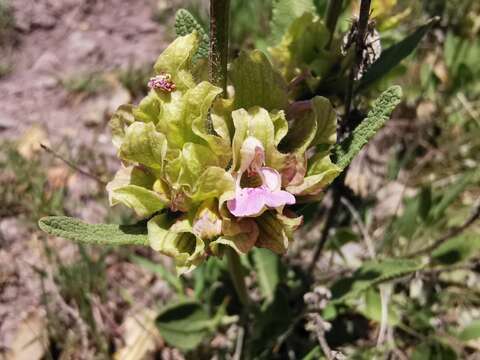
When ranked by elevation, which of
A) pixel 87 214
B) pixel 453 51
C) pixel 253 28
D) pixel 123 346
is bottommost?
pixel 123 346

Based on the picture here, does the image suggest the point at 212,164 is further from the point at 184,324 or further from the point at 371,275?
the point at 184,324

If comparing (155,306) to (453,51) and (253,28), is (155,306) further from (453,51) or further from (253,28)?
(453,51)

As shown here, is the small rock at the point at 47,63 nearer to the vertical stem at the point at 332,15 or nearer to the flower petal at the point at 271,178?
the vertical stem at the point at 332,15

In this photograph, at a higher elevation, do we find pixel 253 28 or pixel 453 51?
pixel 253 28

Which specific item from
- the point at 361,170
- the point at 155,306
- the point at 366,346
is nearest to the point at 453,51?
the point at 361,170

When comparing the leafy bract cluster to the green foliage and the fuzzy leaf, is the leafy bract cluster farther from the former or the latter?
the green foliage

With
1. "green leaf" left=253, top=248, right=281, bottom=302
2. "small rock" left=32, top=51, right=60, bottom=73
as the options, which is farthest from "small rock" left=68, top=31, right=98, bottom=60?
"green leaf" left=253, top=248, right=281, bottom=302

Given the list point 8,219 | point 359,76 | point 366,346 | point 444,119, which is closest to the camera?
point 359,76
